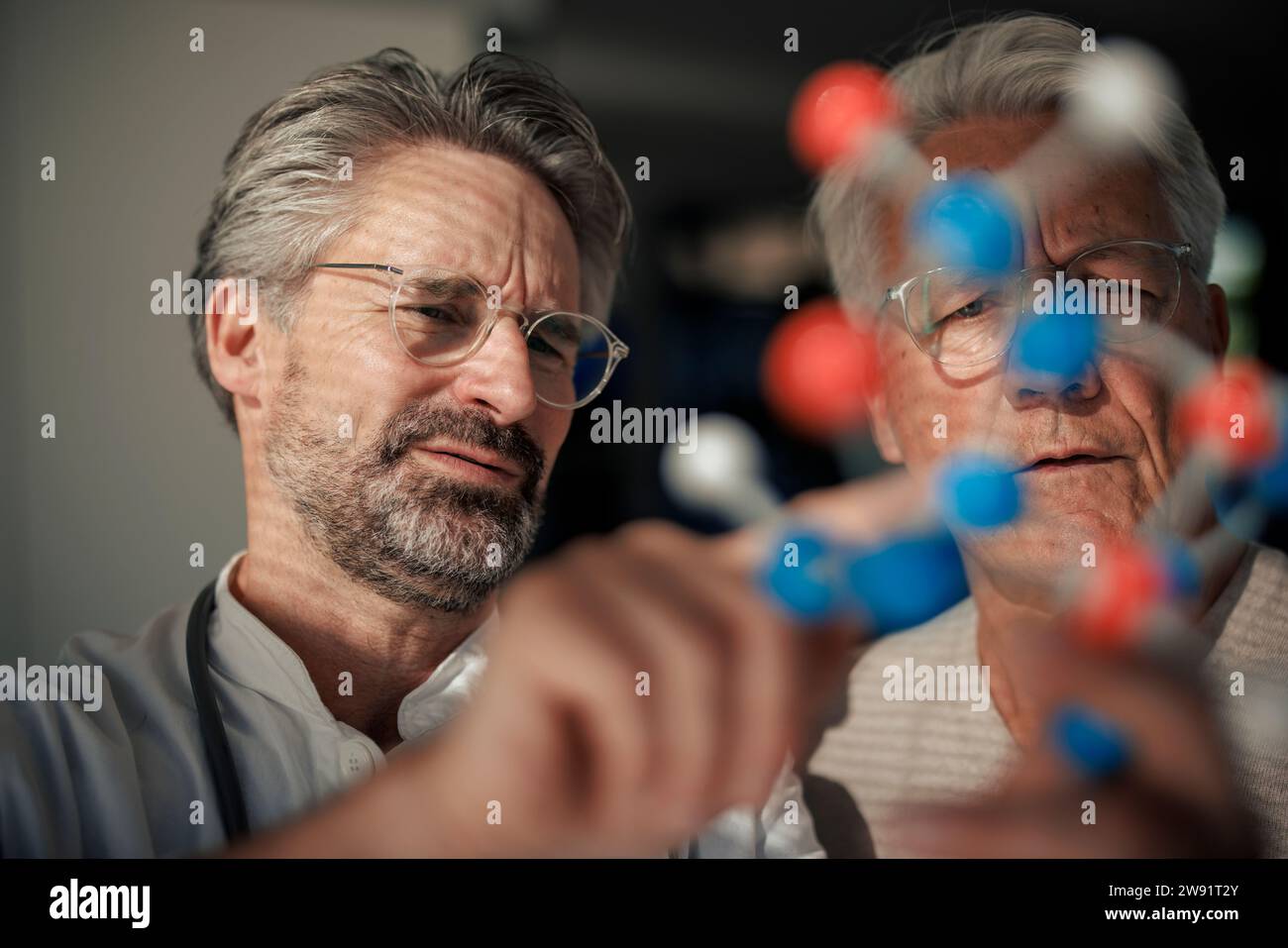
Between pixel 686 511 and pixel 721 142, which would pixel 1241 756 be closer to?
pixel 686 511

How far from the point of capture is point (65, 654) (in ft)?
4.01

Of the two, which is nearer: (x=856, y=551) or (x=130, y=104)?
(x=856, y=551)

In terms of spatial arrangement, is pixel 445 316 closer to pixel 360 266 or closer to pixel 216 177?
pixel 360 266

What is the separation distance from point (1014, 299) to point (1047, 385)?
0.38 feet

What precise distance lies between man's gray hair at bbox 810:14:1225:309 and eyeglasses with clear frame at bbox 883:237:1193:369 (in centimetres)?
6

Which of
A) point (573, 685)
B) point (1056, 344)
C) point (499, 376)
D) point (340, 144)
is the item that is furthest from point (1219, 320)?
point (340, 144)

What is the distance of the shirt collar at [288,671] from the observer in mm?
1223

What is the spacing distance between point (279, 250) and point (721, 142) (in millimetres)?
587

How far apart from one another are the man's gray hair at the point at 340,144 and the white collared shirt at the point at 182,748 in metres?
0.32

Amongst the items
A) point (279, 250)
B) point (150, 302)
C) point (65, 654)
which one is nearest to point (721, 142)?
point (279, 250)

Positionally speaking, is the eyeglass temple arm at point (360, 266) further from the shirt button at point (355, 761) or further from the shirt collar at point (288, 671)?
the shirt button at point (355, 761)

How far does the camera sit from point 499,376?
1.17 metres

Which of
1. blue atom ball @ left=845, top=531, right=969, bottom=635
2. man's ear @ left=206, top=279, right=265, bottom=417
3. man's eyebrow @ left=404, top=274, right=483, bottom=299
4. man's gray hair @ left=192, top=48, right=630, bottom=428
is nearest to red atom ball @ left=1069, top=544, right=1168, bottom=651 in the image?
blue atom ball @ left=845, top=531, right=969, bottom=635

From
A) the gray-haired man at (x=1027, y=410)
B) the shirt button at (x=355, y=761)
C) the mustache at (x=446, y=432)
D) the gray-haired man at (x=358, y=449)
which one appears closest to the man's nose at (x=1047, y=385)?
the gray-haired man at (x=1027, y=410)
